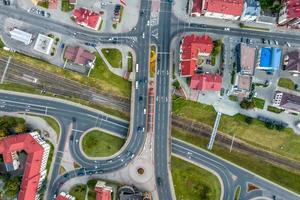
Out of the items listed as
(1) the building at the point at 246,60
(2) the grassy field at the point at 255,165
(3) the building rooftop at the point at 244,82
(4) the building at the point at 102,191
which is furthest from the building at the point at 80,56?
(3) the building rooftop at the point at 244,82

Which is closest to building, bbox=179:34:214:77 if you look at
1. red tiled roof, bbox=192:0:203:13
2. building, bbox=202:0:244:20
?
red tiled roof, bbox=192:0:203:13

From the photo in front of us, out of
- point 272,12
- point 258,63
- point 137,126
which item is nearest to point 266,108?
point 258,63

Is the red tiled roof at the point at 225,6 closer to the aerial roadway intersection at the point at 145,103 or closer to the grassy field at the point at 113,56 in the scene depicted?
the aerial roadway intersection at the point at 145,103

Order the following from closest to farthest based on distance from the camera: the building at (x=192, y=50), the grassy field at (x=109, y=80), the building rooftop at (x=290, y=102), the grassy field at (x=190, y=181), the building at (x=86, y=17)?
the building at (x=192, y=50), the building rooftop at (x=290, y=102), the building at (x=86, y=17), the grassy field at (x=109, y=80), the grassy field at (x=190, y=181)

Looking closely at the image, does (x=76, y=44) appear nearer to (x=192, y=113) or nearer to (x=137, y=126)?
(x=137, y=126)

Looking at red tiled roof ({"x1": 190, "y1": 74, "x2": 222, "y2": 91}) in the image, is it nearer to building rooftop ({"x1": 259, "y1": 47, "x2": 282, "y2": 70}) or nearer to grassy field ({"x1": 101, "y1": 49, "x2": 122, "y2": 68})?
building rooftop ({"x1": 259, "y1": 47, "x2": 282, "y2": 70})

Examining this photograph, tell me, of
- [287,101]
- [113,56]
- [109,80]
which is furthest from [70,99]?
[287,101]
